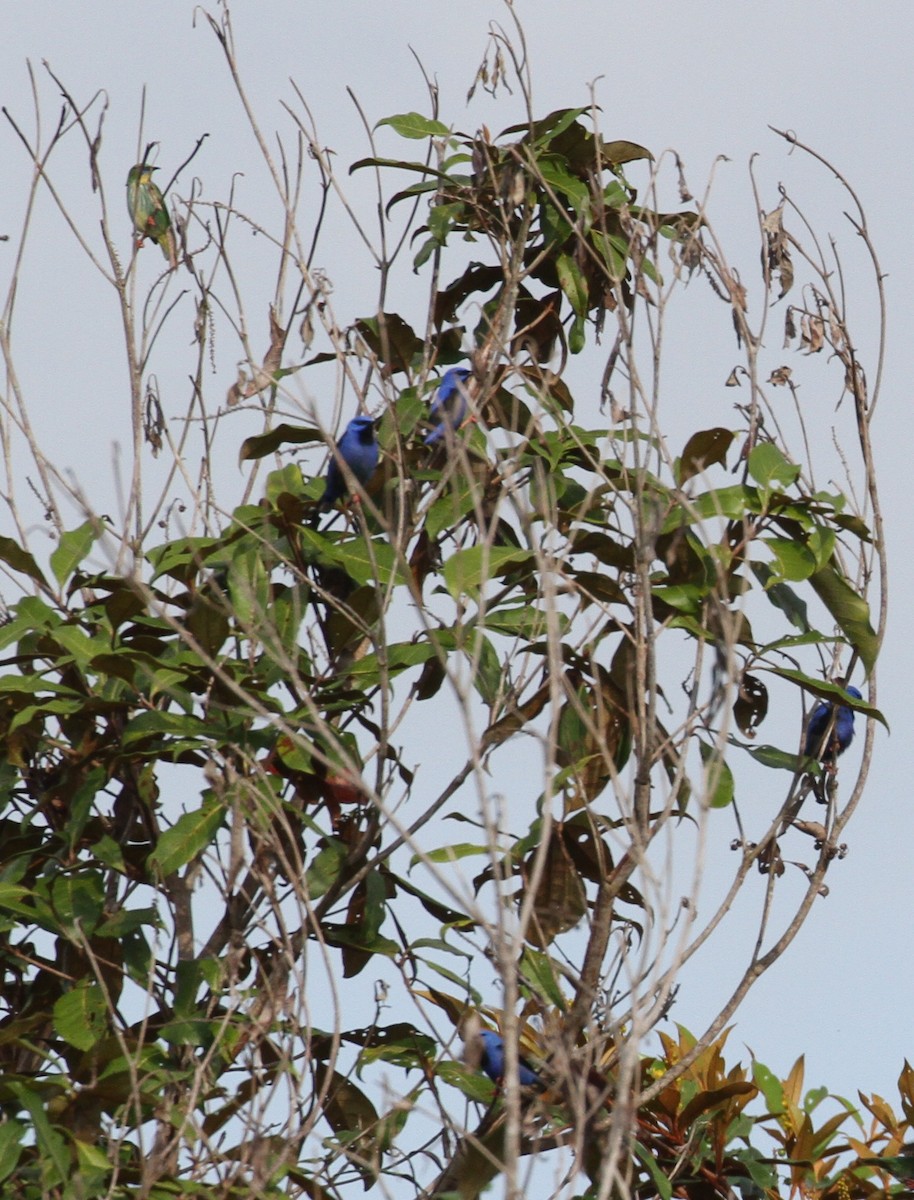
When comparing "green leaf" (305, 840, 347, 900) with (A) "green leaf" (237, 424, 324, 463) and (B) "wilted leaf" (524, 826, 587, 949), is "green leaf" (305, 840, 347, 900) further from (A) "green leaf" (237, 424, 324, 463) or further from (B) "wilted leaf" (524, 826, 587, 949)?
(A) "green leaf" (237, 424, 324, 463)

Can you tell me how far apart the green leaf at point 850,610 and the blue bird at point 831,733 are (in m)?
Answer: 0.10

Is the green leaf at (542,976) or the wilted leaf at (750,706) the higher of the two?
the wilted leaf at (750,706)

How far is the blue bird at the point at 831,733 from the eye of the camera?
10.8 feet

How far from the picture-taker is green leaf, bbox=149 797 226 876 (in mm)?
2736

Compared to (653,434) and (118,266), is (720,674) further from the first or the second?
(118,266)

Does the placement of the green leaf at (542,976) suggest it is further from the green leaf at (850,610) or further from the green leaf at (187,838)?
the green leaf at (850,610)

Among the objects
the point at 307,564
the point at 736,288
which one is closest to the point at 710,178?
the point at 736,288

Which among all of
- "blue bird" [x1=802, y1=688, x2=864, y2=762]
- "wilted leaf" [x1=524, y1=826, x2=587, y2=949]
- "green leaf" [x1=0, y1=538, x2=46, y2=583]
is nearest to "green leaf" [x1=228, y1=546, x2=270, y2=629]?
"green leaf" [x1=0, y1=538, x2=46, y2=583]

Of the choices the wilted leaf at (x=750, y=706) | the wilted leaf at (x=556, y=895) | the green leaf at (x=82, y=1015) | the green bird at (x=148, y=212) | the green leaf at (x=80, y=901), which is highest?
the green bird at (x=148, y=212)

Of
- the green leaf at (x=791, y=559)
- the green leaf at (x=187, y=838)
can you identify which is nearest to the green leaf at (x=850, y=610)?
the green leaf at (x=791, y=559)

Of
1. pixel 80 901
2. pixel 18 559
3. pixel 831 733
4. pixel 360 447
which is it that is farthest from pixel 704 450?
pixel 80 901

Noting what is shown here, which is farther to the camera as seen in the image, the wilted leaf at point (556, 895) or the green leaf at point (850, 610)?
the green leaf at point (850, 610)

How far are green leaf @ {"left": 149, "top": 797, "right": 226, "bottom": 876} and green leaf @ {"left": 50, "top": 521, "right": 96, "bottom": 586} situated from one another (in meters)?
0.58

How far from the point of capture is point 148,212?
3820 millimetres
